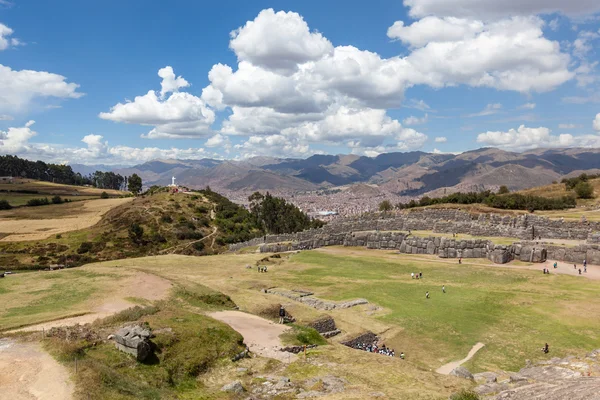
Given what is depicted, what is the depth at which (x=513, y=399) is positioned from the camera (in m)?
17.5

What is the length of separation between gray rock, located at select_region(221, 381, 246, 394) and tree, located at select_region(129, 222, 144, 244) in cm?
9671

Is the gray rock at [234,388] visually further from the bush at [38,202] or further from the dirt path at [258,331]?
the bush at [38,202]

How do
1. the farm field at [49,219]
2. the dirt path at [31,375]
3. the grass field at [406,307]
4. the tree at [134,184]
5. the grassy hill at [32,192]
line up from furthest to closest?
the tree at [134,184] → the grassy hill at [32,192] → the farm field at [49,219] → the grass field at [406,307] → the dirt path at [31,375]

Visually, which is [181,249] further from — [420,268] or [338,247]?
[420,268]

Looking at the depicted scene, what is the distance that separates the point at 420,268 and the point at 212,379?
41070 mm

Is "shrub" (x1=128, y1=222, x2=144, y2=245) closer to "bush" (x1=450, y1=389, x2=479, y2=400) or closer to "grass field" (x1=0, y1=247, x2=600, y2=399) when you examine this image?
"grass field" (x1=0, y1=247, x2=600, y2=399)

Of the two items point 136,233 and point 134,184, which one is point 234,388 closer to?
point 136,233

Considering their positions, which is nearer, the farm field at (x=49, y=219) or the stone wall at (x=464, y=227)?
the stone wall at (x=464, y=227)

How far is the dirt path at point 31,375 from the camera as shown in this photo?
554 inches

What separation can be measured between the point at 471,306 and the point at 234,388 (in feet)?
94.0

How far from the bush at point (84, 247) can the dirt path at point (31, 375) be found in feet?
285

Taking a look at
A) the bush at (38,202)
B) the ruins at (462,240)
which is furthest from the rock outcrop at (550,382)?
the bush at (38,202)

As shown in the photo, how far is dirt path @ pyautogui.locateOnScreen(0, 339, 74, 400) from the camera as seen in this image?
14.1 meters

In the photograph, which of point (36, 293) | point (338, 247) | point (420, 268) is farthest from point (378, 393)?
point (338, 247)
